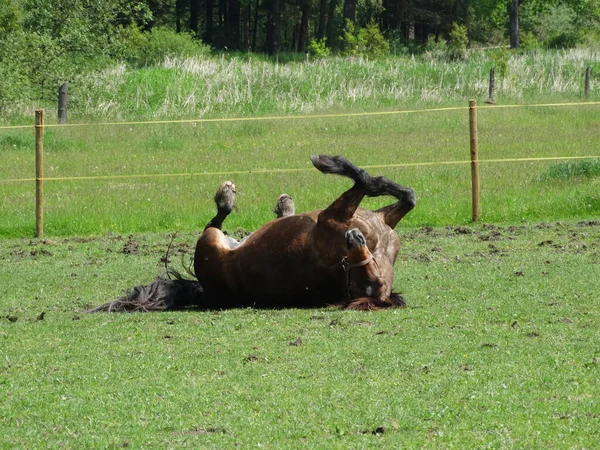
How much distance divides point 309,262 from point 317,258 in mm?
79

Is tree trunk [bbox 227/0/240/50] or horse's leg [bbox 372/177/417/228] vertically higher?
tree trunk [bbox 227/0/240/50]

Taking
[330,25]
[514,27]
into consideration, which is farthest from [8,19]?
[330,25]

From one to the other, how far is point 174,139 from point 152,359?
54.1 feet

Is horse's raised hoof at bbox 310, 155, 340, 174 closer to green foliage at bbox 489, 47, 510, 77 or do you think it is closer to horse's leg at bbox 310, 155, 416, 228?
horse's leg at bbox 310, 155, 416, 228

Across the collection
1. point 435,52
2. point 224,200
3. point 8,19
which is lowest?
point 224,200

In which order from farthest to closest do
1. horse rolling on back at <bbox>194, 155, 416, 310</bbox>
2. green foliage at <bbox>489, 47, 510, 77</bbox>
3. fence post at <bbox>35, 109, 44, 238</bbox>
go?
1. green foliage at <bbox>489, 47, 510, 77</bbox>
2. fence post at <bbox>35, 109, 44, 238</bbox>
3. horse rolling on back at <bbox>194, 155, 416, 310</bbox>

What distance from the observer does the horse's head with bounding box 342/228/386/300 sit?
7133mm

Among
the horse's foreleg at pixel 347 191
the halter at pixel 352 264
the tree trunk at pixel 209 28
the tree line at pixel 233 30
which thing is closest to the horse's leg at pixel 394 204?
the horse's foreleg at pixel 347 191

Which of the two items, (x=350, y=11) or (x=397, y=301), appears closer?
(x=397, y=301)

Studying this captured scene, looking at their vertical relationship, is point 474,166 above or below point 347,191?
below

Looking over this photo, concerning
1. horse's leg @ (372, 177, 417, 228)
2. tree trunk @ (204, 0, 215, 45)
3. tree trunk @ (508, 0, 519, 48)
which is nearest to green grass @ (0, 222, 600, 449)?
horse's leg @ (372, 177, 417, 228)

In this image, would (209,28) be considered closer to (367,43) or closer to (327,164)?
(367,43)

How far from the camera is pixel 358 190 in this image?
25.2 feet

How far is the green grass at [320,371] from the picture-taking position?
452 cm
